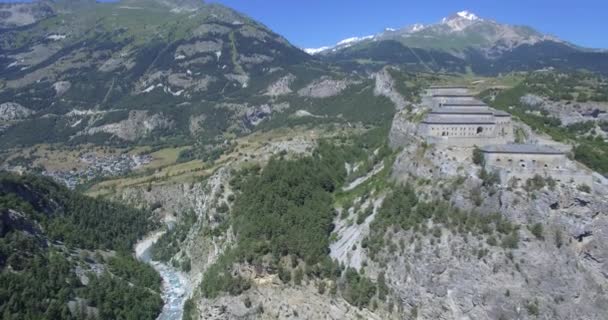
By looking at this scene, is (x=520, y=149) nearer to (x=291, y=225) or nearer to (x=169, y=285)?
(x=291, y=225)

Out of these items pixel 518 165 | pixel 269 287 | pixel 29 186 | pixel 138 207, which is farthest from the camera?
pixel 138 207

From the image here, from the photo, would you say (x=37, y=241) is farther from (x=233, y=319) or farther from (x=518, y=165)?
(x=518, y=165)

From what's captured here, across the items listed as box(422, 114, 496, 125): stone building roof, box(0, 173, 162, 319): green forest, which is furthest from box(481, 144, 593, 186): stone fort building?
box(0, 173, 162, 319): green forest

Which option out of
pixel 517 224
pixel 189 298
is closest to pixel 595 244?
pixel 517 224

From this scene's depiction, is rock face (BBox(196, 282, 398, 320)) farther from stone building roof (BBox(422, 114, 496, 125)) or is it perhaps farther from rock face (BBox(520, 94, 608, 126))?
rock face (BBox(520, 94, 608, 126))

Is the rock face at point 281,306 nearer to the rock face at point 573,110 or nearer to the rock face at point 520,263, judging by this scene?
the rock face at point 520,263

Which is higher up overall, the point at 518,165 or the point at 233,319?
the point at 518,165
